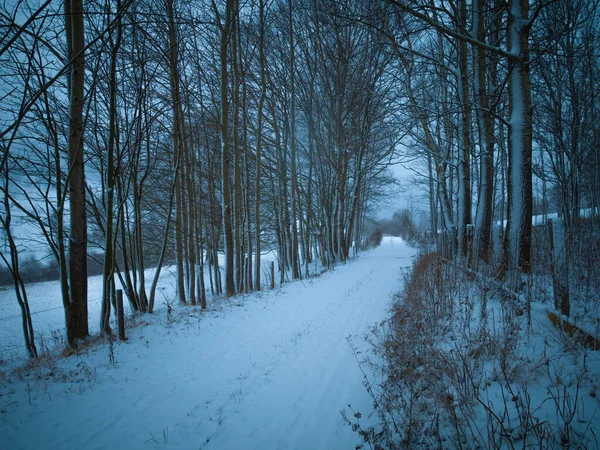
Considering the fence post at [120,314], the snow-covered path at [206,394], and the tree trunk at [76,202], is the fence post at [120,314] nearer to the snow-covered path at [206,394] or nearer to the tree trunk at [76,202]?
the snow-covered path at [206,394]

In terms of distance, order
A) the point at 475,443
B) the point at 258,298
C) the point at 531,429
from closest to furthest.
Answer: the point at 531,429
the point at 475,443
the point at 258,298

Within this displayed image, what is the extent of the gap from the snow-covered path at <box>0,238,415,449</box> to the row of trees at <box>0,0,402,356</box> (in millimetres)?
1879

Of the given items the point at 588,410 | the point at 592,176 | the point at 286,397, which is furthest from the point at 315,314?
the point at 592,176

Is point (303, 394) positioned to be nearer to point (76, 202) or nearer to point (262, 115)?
point (76, 202)

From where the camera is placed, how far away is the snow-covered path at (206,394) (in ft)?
7.31

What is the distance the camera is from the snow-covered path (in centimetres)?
223

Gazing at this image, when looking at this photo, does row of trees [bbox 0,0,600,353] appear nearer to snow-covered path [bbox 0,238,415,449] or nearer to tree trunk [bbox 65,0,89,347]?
tree trunk [bbox 65,0,89,347]

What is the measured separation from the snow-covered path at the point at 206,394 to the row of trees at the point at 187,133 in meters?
1.88

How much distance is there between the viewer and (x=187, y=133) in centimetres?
1013

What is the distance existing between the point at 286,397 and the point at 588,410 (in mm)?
2547

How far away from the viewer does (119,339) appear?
443cm

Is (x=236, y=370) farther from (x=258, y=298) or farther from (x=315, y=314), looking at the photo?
(x=258, y=298)

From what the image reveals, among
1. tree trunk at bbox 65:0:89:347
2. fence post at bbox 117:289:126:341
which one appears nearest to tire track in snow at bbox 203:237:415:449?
Result: fence post at bbox 117:289:126:341

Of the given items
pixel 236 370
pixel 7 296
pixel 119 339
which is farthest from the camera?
pixel 7 296
